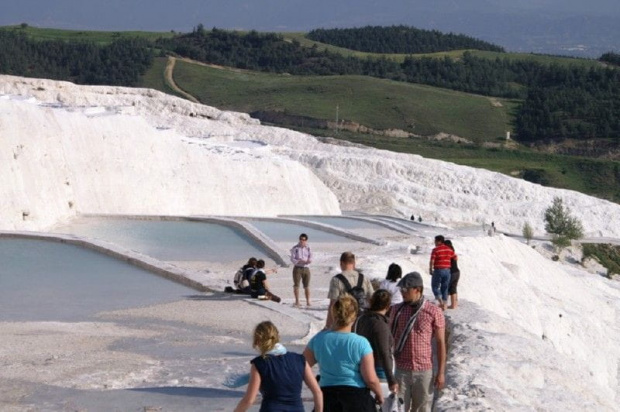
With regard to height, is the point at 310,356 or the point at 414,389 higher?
the point at 310,356

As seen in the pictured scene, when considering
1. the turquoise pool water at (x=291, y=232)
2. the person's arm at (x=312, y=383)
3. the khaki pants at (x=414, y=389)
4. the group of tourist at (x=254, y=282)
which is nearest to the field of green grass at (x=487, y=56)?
the turquoise pool water at (x=291, y=232)

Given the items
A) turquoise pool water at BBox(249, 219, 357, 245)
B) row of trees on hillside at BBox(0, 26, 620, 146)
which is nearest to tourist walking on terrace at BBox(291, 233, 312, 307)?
turquoise pool water at BBox(249, 219, 357, 245)

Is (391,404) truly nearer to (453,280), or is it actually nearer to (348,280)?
(348,280)

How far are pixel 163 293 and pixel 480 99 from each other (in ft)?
329

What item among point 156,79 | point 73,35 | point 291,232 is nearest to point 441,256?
point 291,232

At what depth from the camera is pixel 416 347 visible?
8.70 m

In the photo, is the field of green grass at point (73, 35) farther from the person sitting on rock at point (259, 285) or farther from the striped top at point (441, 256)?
the striped top at point (441, 256)

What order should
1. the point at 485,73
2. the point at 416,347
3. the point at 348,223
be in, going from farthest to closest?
the point at 485,73 → the point at 348,223 → the point at 416,347

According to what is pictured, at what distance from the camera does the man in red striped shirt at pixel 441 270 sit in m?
14.9

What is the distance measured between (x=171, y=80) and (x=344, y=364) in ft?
335

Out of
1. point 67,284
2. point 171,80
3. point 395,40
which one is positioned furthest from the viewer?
point 395,40

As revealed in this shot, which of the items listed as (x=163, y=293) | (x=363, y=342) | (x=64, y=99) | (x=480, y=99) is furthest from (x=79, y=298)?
(x=480, y=99)

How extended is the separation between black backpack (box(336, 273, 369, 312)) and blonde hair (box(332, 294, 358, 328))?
263cm

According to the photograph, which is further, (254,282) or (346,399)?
(254,282)
